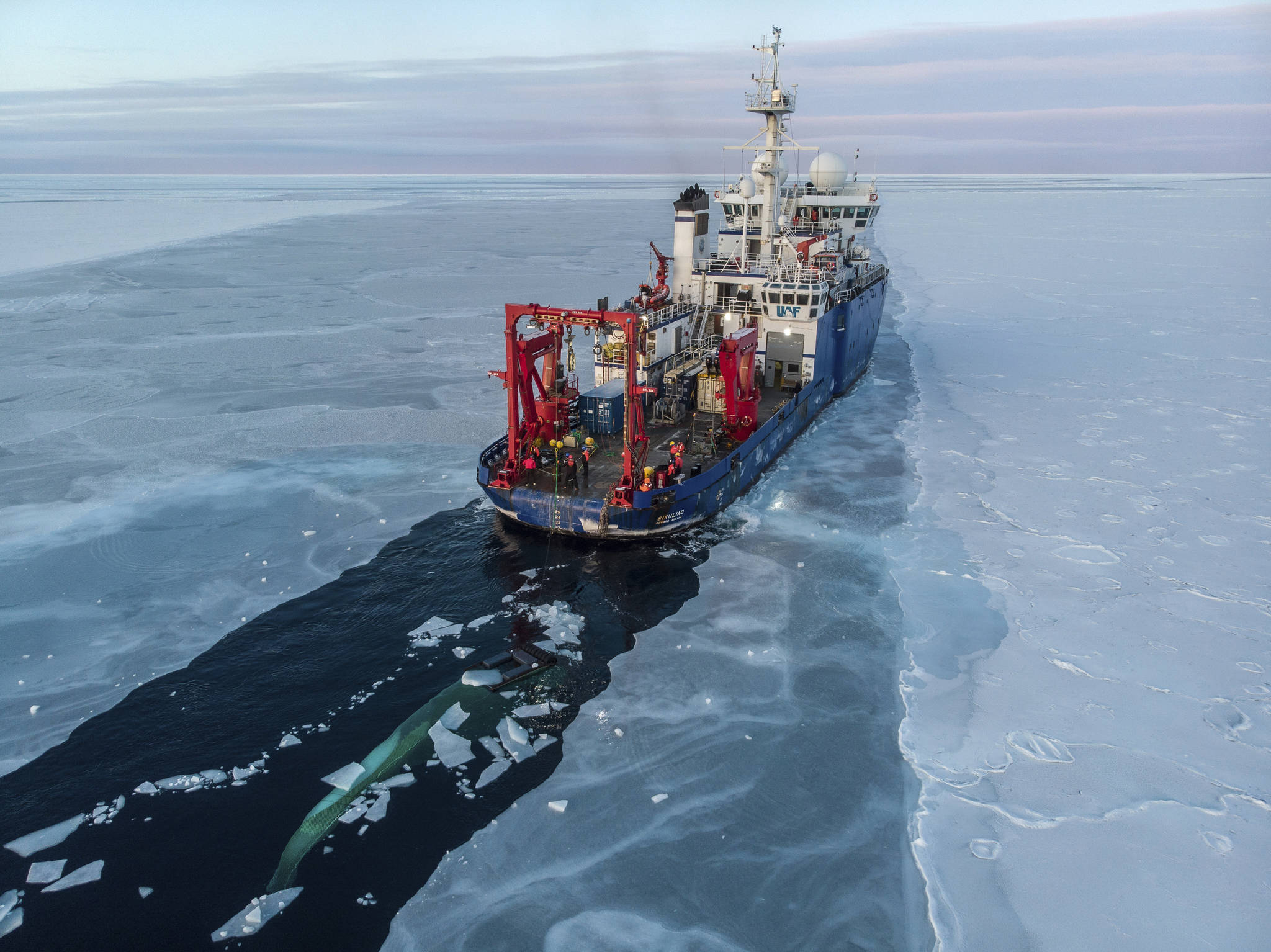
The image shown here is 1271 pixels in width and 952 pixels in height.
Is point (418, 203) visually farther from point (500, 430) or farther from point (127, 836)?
point (127, 836)

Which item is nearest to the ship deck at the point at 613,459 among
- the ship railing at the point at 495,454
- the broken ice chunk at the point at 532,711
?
the ship railing at the point at 495,454

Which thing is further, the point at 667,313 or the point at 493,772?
the point at 667,313

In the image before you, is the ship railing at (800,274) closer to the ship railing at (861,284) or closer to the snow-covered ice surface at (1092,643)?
the ship railing at (861,284)

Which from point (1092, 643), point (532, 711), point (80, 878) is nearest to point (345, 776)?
point (532, 711)

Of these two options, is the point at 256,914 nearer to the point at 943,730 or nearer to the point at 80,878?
the point at 80,878

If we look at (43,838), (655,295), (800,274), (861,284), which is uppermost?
(800,274)

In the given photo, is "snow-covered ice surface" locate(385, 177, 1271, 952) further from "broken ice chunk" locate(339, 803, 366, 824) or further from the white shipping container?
the white shipping container

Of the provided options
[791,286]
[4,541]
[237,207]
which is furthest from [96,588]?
[237,207]
